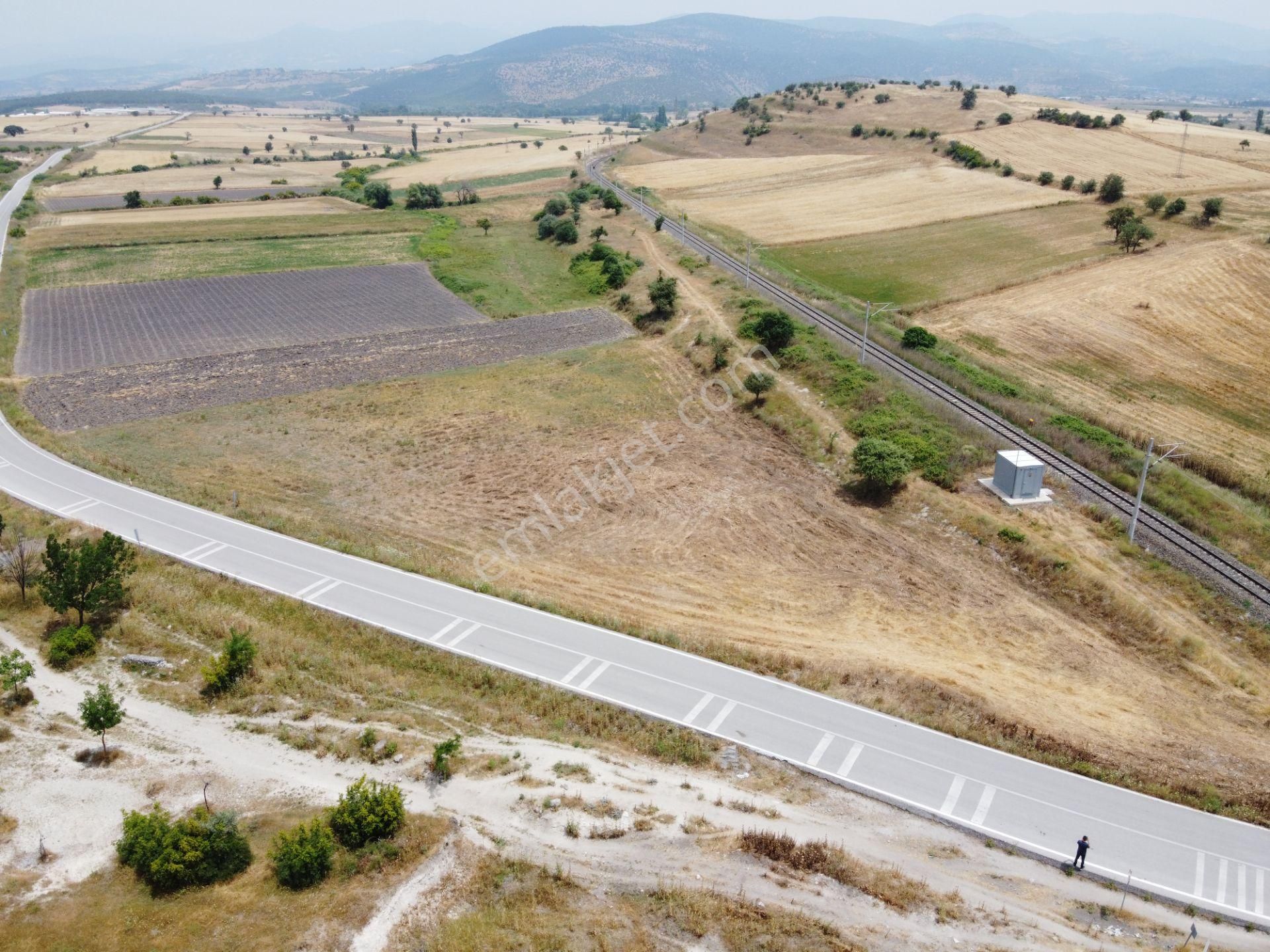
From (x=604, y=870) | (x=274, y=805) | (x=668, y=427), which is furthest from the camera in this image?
(x=668, y=427)

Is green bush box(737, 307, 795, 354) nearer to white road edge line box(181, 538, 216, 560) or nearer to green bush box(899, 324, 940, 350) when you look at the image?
green bush box(899, 324, 940, 350)

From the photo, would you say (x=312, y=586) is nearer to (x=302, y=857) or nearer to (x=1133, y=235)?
(x=302, y=857)

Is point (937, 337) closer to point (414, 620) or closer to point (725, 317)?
point (725, 317)

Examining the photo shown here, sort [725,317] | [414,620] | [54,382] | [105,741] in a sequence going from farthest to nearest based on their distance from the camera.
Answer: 1. [725,317]
2. [54,382]
3. [414,620]
4. [105,741]

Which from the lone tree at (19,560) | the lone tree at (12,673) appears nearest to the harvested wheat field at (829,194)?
the lone tree at (19,560)

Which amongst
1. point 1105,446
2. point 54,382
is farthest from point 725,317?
point 54,382

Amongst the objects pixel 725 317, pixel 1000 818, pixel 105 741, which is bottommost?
pixel 1000 818

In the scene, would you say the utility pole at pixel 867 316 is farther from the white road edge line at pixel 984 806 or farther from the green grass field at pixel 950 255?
the white road edge line at pixel 984 806

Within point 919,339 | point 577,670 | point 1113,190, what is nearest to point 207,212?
point 919,339
